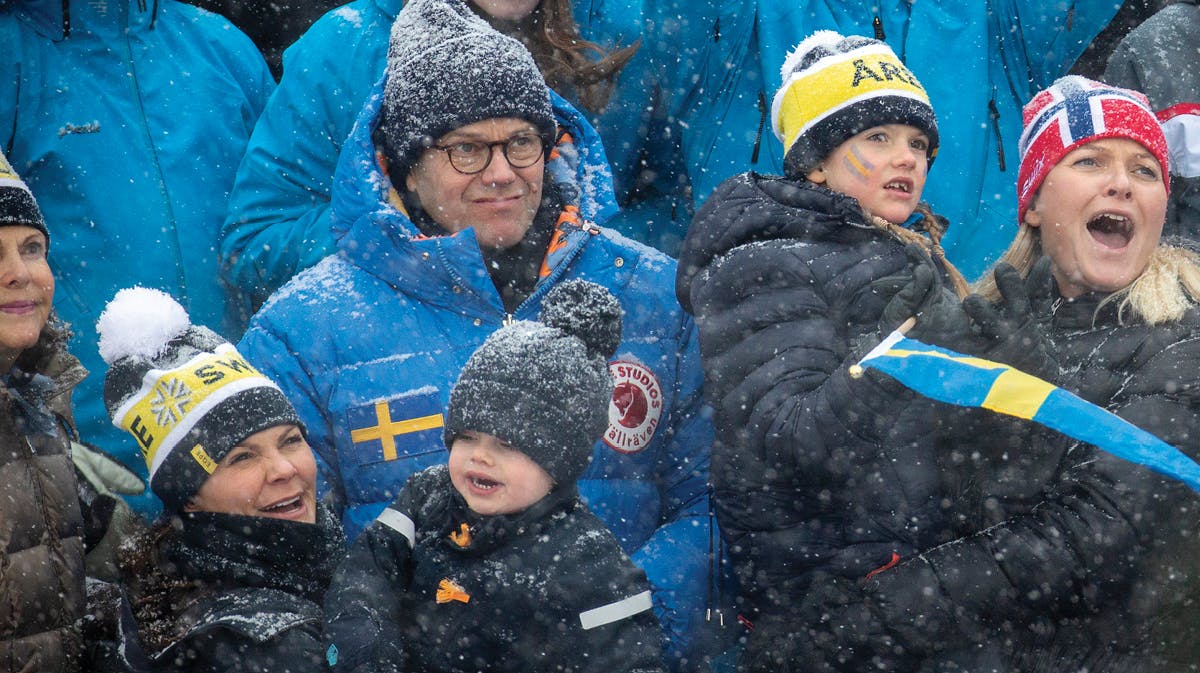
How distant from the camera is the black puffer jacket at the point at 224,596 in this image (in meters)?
3.14

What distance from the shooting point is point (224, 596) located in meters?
3.24

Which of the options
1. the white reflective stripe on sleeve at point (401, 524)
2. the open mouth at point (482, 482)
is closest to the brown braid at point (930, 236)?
the open mouth at point (482, 482)

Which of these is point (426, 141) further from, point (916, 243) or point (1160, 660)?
point (1160, 660)

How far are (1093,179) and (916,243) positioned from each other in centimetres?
52

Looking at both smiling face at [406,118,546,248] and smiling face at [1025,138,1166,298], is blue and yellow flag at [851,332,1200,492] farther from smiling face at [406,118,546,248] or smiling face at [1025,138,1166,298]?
smiling face at [406,118,546,248]

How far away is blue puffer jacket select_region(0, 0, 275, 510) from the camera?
14.1 feet

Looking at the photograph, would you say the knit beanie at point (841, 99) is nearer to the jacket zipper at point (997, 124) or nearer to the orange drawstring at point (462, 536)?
the jacket zipper at point (997, 124)

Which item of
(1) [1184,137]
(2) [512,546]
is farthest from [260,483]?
(1) [1184,137]

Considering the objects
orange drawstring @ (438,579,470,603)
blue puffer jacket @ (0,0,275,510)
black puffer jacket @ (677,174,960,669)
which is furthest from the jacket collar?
orange drawstring @ (438,579,470,603)

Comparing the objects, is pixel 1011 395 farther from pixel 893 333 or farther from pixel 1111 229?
pixel 1111 229

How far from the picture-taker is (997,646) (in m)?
3.15

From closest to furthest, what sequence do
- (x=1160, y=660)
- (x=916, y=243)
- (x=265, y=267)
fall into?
1. (x=1160, y=660)
2. (x=916, y=243)
3. (x=265, y=267)

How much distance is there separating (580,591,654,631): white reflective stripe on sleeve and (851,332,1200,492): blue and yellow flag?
27.2 inches

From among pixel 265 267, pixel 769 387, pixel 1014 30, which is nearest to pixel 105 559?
pixel 265 267
